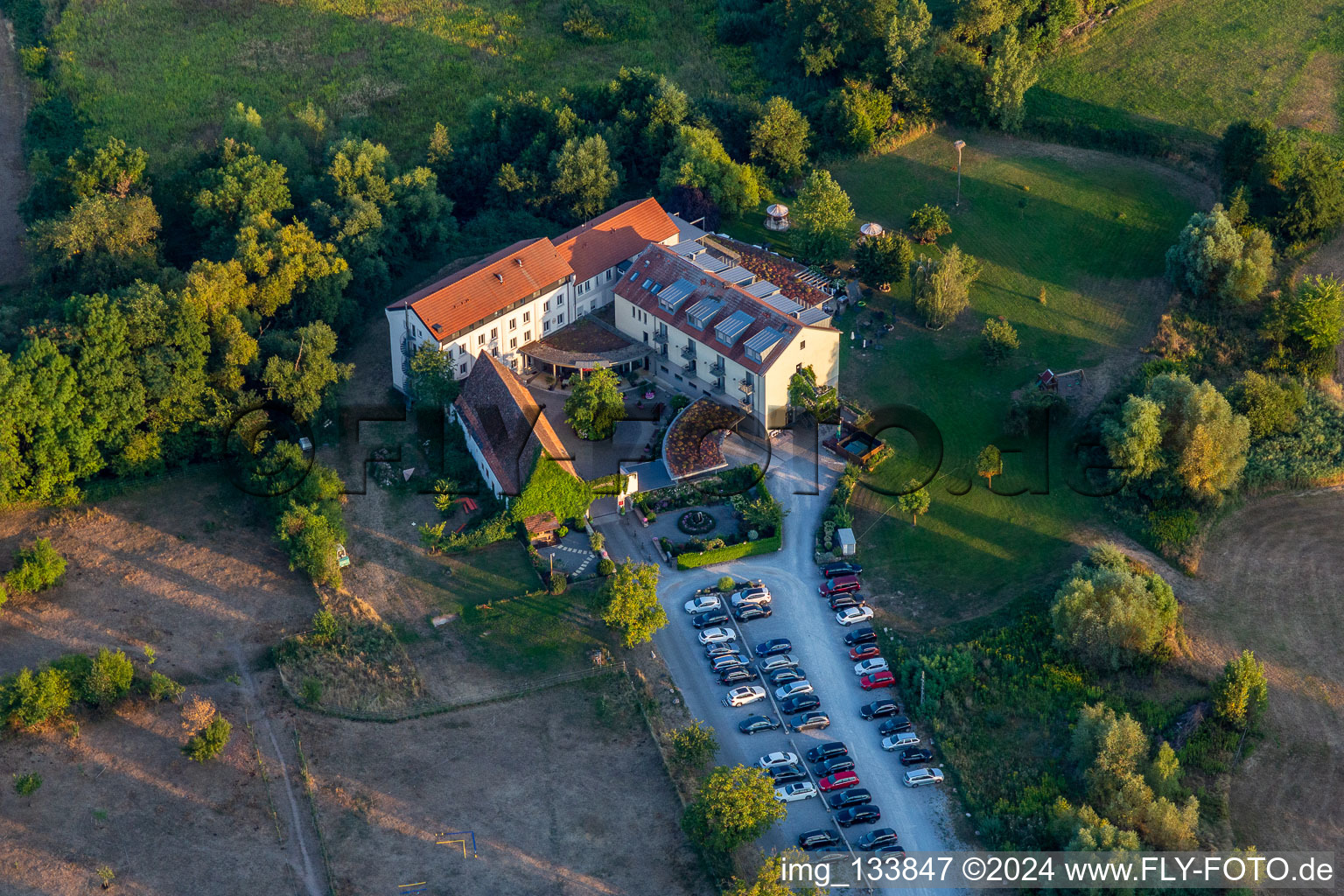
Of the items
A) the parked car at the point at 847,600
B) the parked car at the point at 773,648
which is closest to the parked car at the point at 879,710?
the parked car at the point at 773,648

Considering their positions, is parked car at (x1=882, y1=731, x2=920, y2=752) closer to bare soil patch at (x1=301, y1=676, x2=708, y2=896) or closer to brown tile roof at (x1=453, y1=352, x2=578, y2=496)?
bare soil patch at (x1=301, y1=676, x2=708, y2=896)

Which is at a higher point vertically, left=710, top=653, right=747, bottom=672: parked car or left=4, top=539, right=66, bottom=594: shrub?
left=4, top=539, right=66, bottom=594: shrub

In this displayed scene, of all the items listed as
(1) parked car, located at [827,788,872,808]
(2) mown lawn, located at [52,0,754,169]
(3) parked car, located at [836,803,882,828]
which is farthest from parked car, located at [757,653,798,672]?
(2) mown lawn, located at [52,0,754,169]

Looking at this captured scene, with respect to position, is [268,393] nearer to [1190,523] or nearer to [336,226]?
[336,226]

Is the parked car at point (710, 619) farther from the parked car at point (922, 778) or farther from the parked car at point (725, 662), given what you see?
the parked car at point (922, 778)

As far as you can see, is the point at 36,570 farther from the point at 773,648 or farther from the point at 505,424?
the point at 773,648
